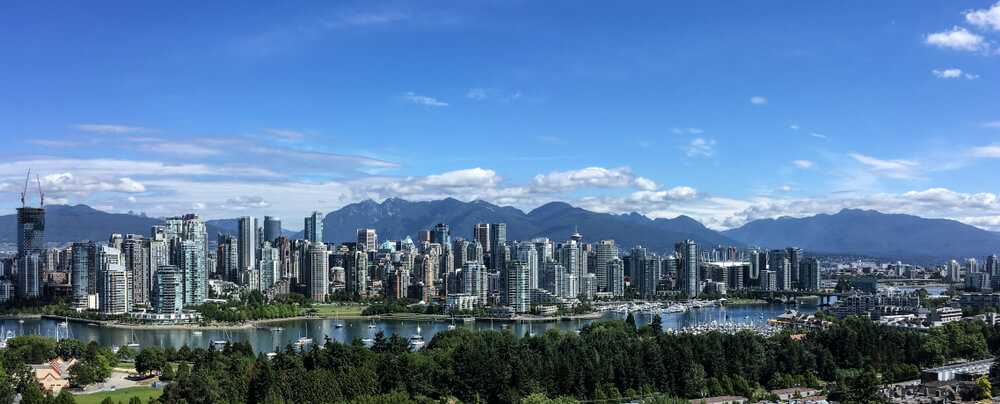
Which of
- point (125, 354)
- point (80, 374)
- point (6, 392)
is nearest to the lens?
point (6, 392)

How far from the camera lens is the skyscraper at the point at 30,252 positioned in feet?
98.7

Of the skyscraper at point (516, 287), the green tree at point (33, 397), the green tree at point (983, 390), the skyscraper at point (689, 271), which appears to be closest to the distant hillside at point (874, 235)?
the skyscraper at point (689, 271)

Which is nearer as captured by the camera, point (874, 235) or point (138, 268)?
point (138, 268)

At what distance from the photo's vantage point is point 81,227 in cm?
9156

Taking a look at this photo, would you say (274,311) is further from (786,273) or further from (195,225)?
(786,273)

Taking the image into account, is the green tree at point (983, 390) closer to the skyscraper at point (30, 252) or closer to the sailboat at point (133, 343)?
the sailboat at point (133, 343)

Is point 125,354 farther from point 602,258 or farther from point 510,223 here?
point 510,223

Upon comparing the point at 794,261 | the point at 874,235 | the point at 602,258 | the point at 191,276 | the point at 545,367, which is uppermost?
the point at 874,235

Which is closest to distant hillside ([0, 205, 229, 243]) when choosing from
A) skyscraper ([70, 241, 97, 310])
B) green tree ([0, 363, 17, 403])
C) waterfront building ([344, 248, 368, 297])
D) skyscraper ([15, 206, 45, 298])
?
skyscraper ([15, 206, 45, 298])

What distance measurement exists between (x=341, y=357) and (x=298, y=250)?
31732 millimetres

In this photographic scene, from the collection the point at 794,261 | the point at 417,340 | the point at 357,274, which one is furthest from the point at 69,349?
the point at 794,261

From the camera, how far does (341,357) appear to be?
11820 millimetres

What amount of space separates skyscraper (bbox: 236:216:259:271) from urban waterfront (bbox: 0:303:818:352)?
736 inches

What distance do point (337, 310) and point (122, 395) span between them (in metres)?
17.4
